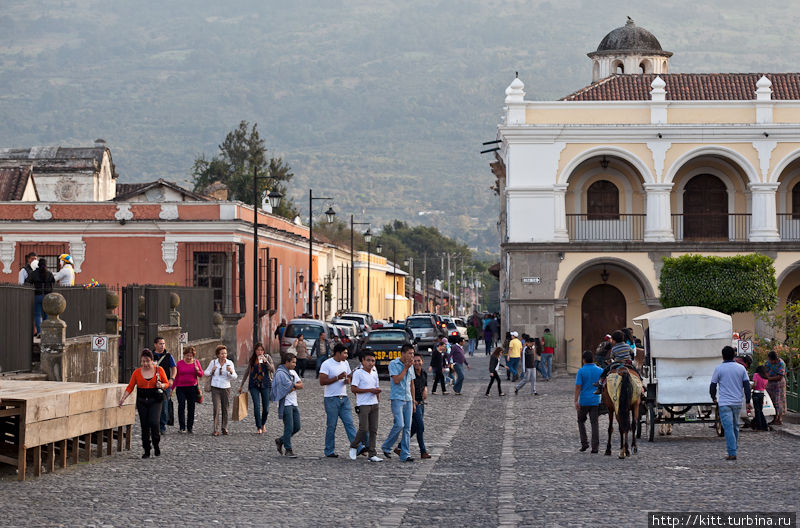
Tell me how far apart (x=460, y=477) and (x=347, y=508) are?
3255 millimetres

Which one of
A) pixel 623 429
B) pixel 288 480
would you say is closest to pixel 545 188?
pixel 623 429

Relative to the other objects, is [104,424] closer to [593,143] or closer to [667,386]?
[667,386]

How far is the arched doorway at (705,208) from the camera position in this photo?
46500mm

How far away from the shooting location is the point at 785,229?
4634cm

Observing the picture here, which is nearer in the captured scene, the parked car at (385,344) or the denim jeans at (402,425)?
the denim jeans at (402,425)

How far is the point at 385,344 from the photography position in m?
40.3

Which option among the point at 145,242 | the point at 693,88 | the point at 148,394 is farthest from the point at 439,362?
the point at 693,88

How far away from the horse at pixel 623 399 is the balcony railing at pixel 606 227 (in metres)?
26.5

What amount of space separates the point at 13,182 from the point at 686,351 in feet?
155

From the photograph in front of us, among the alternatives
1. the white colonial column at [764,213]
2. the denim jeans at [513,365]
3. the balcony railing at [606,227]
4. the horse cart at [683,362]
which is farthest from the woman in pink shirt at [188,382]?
the white colonial column at [764,213]

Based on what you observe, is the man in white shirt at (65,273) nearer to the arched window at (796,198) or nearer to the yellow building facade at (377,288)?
the arched window at (796,198)

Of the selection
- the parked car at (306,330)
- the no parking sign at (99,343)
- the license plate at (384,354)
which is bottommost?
the license plate at (384,354)

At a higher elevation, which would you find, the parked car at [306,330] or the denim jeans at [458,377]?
the parked car at [306,330]

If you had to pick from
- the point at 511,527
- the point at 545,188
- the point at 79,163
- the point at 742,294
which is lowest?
the point at 511,527
